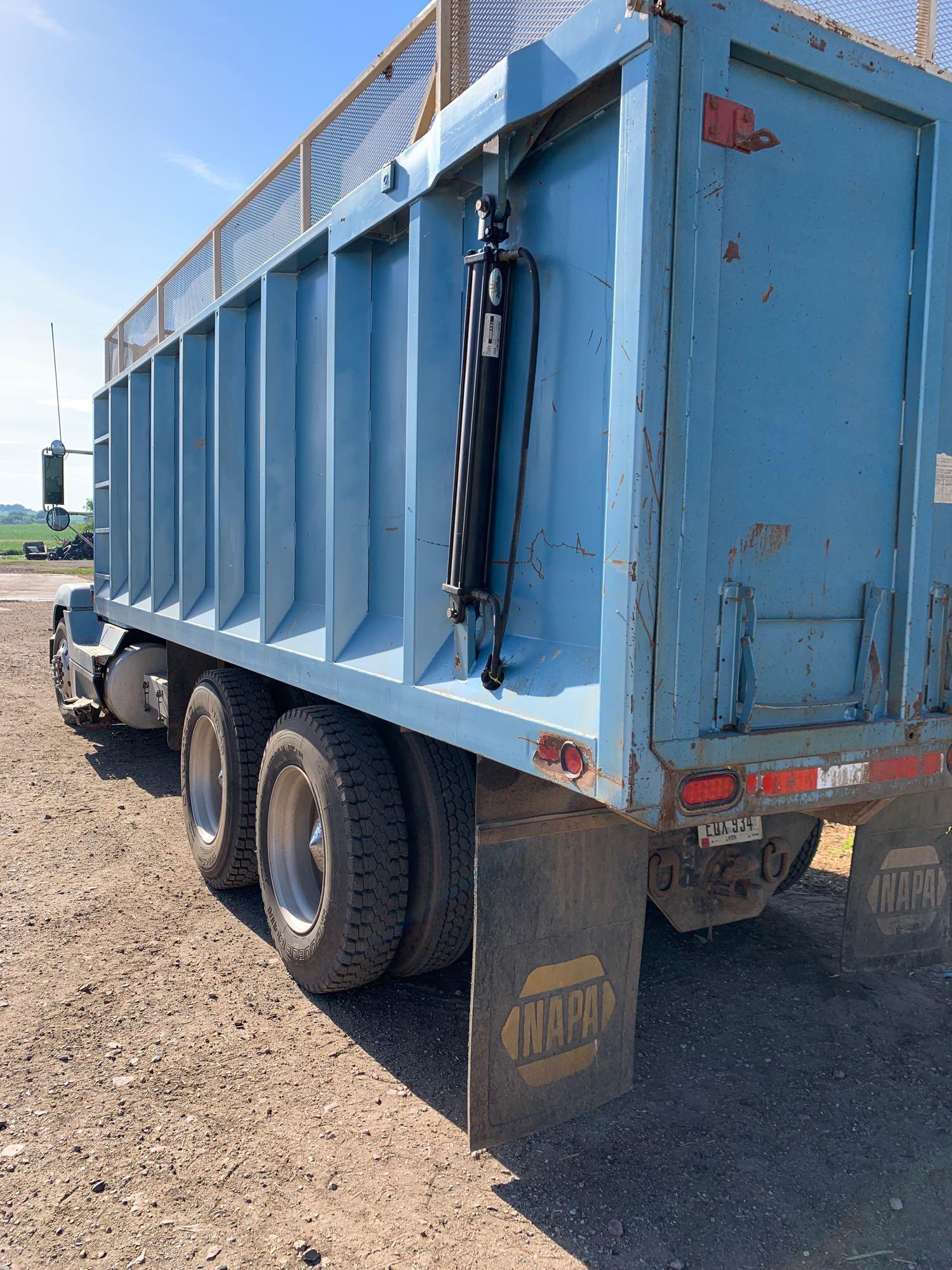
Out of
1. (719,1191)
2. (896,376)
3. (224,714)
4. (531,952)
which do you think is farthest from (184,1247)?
(896,376)

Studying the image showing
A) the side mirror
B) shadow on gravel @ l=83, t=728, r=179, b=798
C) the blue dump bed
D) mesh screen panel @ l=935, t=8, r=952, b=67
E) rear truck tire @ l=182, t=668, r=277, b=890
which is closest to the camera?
the blue dump bed

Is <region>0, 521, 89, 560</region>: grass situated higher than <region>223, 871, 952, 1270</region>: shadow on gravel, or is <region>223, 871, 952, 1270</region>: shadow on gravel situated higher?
<region>0, 521, 89, 560</region>: grass

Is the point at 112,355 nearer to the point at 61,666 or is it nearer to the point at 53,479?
the point at 53,479

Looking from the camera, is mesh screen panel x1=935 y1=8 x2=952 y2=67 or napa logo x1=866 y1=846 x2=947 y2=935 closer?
mesh screen panel x1=935 y1=8 x2=952 y2=67

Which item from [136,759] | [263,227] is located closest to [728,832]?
[263,227]

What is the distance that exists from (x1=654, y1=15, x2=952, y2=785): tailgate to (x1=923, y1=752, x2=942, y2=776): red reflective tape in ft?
0.04

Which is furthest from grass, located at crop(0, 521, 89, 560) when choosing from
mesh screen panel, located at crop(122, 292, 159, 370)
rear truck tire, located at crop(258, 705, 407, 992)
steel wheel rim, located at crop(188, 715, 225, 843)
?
rear truck tire, located at crop(258, 705, 407, 992)

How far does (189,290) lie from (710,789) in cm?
465

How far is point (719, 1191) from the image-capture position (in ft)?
8.42

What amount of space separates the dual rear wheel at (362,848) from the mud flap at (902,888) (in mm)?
1389

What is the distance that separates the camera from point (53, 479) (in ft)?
30.2

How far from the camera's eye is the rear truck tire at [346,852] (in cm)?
329

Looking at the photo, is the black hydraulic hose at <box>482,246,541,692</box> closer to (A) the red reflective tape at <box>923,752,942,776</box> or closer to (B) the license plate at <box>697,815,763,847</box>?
(B) the license plate at <box>697,815,763,847</box>

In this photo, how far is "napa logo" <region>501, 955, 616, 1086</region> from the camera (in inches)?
102
